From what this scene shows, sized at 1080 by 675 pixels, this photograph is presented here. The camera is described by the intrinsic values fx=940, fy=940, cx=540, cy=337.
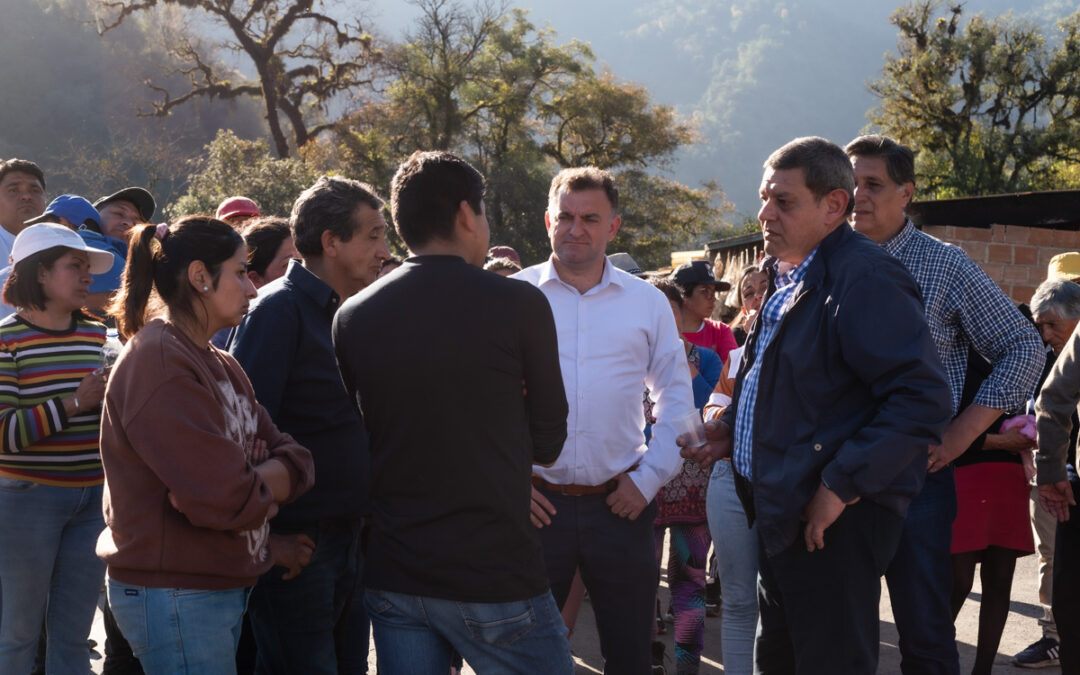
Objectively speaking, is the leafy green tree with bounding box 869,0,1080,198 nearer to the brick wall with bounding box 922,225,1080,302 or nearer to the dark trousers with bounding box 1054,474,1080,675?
the brick wall with bounding box 922,225,1080,302

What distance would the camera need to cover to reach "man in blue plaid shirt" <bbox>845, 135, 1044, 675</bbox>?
3.38m

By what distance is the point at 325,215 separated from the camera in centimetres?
340

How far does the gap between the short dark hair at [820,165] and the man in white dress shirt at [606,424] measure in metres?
1.05

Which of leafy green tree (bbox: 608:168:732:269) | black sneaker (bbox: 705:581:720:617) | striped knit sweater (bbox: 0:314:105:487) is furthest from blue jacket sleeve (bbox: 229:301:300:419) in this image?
leafy green tree (bbox: 608:168:732:269)

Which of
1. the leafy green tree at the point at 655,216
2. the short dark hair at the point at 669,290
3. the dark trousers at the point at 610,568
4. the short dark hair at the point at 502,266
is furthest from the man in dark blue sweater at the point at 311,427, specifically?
the leafy green tree at the point at 655,216

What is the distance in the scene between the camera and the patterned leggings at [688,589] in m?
4.67

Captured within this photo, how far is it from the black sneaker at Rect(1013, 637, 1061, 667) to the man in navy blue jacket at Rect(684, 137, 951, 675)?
10.1ft

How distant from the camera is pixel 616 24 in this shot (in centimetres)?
19388

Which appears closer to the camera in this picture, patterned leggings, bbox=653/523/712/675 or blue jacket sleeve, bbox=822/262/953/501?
blue jacket sleeve, bbox=822/262/953/501

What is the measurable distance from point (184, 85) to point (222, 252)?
59539mm

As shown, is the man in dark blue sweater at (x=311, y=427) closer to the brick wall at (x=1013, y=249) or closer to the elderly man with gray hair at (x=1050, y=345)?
the elderly man with gray hair at (x=1050, y=345)

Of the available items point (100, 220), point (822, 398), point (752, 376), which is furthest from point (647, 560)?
point (100, 220)

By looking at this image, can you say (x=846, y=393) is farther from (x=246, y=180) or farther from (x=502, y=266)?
(x=246, y=180)

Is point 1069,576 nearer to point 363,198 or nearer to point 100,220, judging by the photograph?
point 363,198
